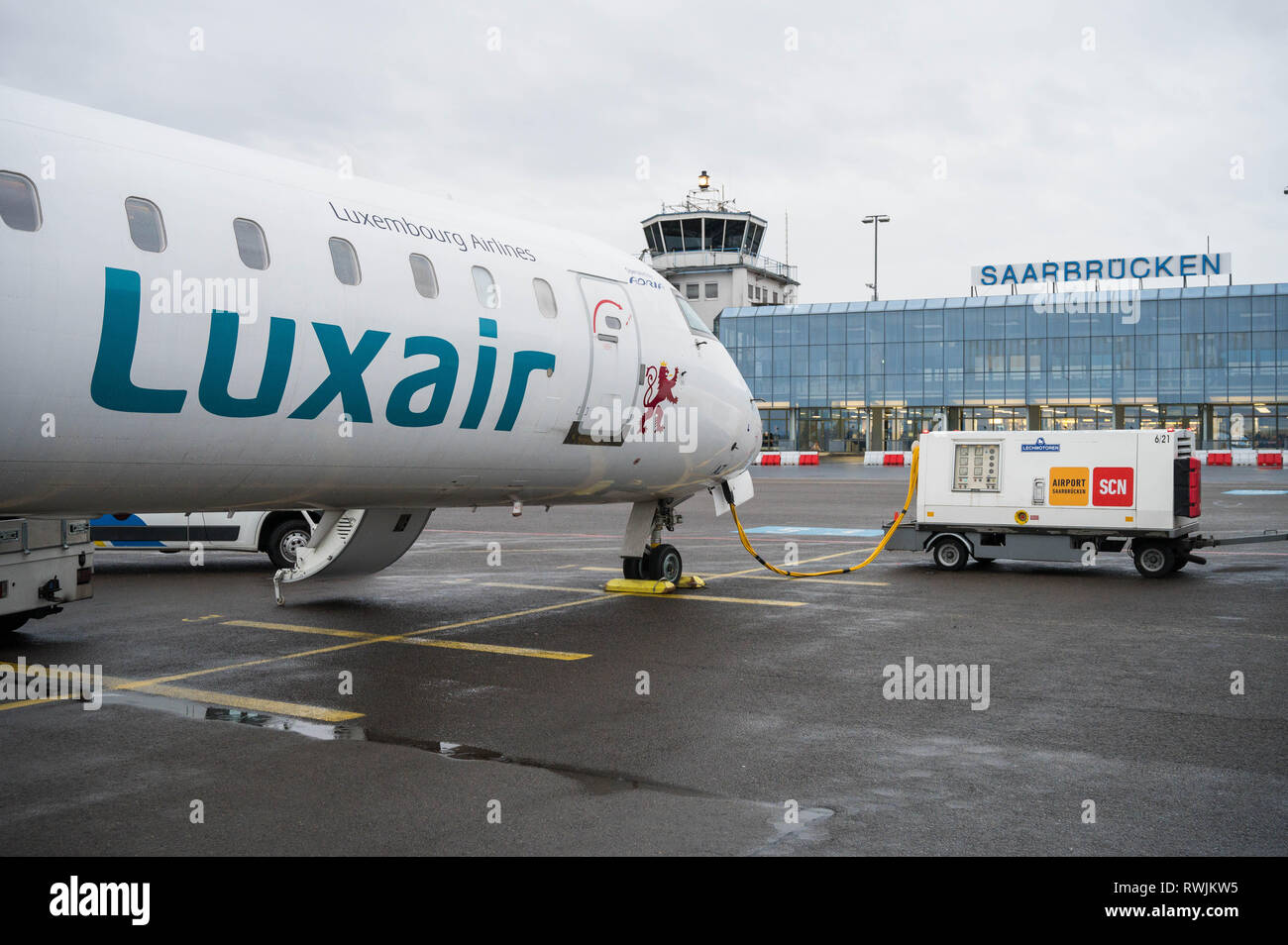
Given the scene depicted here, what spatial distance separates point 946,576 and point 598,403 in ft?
24.2

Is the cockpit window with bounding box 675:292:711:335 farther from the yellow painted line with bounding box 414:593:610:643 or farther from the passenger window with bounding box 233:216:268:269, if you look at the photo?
the passenger window with bounding box 233:216:268:269

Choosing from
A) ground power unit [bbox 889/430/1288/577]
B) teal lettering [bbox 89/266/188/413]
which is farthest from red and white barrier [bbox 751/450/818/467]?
teal lettering [bbox 89/266/188/413]

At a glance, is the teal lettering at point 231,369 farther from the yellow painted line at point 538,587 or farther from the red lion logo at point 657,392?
the yellow painted line at point 538,587

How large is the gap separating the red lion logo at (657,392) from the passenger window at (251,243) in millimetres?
5380

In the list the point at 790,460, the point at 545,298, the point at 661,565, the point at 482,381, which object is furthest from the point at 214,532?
the point at 790,460

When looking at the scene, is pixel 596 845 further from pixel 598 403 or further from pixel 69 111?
pixel 598 403

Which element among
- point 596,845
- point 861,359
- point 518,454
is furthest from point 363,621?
point 861,359

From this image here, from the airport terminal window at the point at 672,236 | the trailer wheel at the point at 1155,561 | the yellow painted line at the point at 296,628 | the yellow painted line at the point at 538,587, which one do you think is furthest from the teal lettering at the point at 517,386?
the airport terminal window at the point at 672,236

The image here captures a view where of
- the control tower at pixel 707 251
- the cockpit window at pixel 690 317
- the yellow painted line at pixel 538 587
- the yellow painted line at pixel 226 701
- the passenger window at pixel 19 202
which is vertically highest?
the control tower at pixel 707 251

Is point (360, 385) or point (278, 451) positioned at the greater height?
point (360, 385)

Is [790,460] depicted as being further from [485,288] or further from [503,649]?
[485,288]

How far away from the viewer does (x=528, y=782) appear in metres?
6.45

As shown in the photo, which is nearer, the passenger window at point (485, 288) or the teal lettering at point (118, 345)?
the teal lettering at point (118, 345)

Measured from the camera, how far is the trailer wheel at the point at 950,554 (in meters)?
17.1
